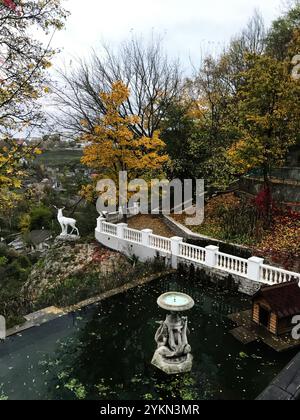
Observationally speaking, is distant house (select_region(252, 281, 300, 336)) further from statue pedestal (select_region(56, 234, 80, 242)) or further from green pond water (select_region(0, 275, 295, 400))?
statue pedestal (select_region(56, 234, 80, 242))

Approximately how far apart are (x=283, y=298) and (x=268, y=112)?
939cm

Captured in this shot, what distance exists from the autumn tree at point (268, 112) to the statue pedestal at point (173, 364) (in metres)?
9.86

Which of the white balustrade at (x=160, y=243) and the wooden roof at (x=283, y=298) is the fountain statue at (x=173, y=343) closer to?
the wooden roof at (x=283, y=298)

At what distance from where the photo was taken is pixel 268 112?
48.7ft

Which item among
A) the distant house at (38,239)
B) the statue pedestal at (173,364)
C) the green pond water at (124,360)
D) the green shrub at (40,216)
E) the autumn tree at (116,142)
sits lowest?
the distant house at (38,239)

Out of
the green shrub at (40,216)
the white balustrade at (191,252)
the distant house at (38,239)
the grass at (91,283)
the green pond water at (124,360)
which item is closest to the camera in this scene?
the green pond water at (124,360)

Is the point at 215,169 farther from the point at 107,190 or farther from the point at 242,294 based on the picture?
the point at 242,294

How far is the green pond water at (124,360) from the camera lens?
6.92m

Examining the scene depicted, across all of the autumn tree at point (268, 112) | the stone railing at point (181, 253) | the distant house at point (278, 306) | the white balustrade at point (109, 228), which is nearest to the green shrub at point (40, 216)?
the white balustrade at point (109, 228)

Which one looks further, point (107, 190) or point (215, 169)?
point (215, 169)

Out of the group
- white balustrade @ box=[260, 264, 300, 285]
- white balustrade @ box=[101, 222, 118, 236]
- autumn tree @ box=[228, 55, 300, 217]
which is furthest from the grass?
autumn tree @ box=[228, 55, 300, 217]
